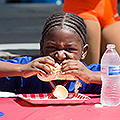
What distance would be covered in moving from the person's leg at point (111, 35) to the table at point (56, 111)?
1372 millimetres

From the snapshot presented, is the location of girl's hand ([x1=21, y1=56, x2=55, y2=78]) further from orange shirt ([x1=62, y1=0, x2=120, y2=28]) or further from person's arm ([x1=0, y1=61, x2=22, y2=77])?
orange shirt ([x1=62, y1=0, x2=120, y2=28])

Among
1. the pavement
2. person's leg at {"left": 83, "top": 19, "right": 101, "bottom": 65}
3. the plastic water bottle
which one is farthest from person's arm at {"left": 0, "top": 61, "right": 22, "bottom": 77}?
the pavement

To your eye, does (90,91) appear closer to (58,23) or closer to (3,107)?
(58,23)

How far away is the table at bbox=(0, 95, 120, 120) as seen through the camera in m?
1.94

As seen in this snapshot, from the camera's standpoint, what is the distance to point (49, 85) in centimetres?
273

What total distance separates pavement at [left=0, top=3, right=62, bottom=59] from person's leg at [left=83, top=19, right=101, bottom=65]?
103cm

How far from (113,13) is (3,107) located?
2.04 m

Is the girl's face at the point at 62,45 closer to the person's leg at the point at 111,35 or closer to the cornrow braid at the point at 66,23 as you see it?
Result: the cornrow braid at the point at 66,23

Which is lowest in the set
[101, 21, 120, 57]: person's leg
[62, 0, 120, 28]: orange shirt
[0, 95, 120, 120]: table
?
[0, 95, 120, 120]: table

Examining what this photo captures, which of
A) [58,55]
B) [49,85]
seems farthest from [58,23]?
[49,85]

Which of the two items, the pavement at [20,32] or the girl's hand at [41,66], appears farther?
the pavement at [20,32]

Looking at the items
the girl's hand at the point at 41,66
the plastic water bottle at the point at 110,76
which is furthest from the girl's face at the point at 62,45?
the plastic water bottle at the point at 110,76

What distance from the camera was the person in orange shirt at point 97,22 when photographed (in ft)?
11.5

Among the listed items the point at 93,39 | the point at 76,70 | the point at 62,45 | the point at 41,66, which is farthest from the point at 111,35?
the point at 41,66
